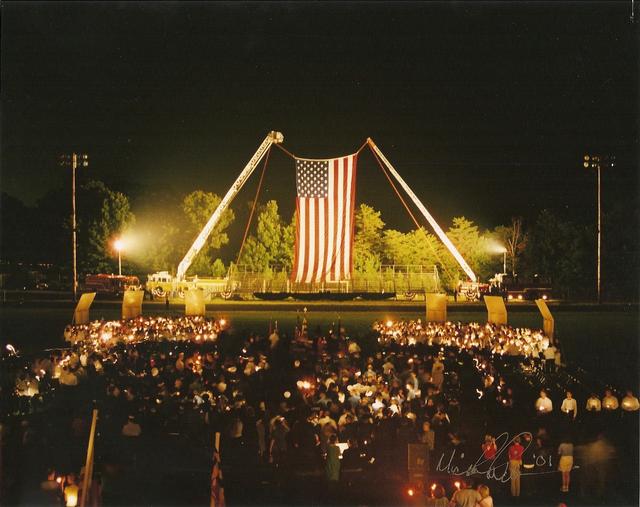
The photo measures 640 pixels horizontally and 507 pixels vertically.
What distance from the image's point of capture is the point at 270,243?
198 ft

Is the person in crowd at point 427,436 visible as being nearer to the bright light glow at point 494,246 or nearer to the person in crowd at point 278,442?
the person in crowd at point 278,442

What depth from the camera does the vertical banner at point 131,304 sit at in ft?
75.5

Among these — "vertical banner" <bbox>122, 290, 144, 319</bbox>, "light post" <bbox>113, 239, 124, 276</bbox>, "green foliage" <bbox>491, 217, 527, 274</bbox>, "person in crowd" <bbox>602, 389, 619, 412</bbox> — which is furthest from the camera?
"green foliage" <bbox>491, 217, 527, 274</bbox>

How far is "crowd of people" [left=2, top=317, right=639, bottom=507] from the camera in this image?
10.3m

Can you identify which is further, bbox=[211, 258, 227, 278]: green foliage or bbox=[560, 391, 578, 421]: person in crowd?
bbox=[211, 258, 227, 278]: green foliage

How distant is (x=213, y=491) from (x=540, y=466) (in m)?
5.39

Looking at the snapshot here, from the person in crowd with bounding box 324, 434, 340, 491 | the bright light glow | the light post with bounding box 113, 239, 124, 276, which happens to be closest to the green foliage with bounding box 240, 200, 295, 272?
the light post with bounding box 113, 239, 124, 276

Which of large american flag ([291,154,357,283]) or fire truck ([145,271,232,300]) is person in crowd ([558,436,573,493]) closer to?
large american flag ([291,154,357,283])

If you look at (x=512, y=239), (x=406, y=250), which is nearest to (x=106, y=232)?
(x=406, y=250)

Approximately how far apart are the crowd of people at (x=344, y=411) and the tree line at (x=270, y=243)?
112ft

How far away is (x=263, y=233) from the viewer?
6034cm

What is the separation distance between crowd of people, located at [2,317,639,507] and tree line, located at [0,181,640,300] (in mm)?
34254

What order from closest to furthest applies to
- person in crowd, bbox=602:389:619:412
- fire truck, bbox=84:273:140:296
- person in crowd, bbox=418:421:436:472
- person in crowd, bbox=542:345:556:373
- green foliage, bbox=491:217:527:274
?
person in crowd, bbox=418:421:436:472 < person in crowd, bbox=602:389:619:412 < person in crowd, bbox=542:345:556:373 < fire truck, bbox=84:273:140:296 < green foliage, bbox=491:217:527:274
